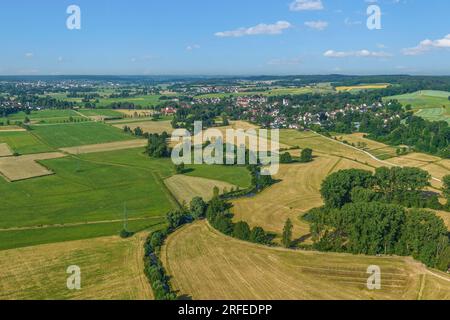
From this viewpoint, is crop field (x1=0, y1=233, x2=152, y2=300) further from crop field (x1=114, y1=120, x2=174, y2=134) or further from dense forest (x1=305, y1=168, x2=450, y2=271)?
crop field (x1=114, y1=120, x2=174, y2=134)

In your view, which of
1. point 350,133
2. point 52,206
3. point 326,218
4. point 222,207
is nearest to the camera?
point 326,218

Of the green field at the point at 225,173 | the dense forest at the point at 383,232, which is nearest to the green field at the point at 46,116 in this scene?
the green field at the point at 225,173

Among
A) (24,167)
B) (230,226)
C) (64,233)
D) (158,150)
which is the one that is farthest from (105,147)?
(230,226)

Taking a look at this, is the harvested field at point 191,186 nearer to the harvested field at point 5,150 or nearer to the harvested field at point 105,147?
the harvested field at point 105,147

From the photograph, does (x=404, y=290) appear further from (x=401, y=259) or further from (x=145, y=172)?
(x=145, y=172)

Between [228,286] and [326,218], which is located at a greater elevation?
[326,218]
